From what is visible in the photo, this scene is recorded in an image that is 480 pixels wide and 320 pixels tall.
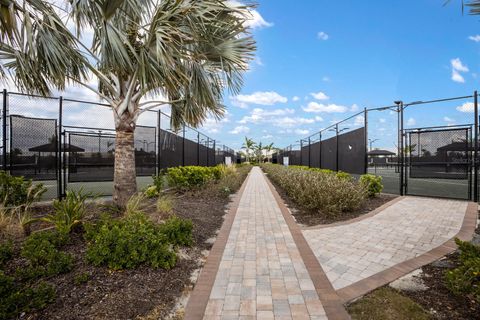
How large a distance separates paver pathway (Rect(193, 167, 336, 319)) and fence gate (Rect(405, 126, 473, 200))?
6342 millimetres

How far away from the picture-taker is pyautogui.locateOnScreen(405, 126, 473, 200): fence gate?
7.36 metres

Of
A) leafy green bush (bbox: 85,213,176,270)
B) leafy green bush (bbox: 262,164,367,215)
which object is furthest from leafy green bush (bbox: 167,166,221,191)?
leafy green bush (bbox: 85,213,176,270)

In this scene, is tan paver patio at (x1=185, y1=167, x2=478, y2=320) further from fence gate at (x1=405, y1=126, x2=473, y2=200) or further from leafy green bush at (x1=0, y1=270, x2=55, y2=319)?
fence gate at (x1=405, y1=126, x2=473, y2=200)

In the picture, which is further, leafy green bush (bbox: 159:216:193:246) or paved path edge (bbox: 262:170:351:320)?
leafy green bush (bbox: 159:216:193:246)

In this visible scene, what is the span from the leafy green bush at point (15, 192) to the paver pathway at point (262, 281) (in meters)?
4.03

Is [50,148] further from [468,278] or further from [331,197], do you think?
[468,278]

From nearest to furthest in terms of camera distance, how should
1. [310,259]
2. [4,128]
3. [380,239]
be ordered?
[310,259] → [380,239] → [4,128]

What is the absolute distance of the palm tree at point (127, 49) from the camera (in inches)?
150

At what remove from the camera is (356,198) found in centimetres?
630

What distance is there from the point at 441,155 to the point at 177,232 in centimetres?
866

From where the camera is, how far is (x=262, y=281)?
2.95 meters

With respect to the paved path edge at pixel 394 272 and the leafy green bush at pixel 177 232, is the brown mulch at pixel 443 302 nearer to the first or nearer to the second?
the paved path edge at pixel 394 272

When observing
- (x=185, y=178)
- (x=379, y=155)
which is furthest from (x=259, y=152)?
(x=185, y=178)

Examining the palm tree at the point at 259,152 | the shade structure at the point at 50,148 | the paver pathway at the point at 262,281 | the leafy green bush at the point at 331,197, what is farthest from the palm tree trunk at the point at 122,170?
the palm tree at the point at 259,152
